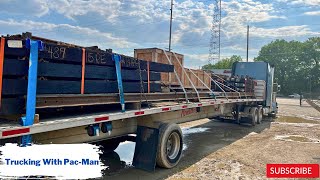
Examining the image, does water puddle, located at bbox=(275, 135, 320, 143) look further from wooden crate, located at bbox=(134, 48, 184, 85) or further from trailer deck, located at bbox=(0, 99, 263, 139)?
trailer deck, located at bbox=(0, 99, 263, 139)

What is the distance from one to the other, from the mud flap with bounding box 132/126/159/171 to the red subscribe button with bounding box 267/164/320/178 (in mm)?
2327

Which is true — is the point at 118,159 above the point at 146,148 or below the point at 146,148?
below

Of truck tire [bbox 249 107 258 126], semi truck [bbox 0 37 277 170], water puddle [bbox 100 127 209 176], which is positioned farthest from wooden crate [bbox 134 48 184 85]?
truck tire [bbox 249 107 258 126]

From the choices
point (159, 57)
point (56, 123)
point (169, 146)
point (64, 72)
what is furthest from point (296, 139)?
point (56, 123)

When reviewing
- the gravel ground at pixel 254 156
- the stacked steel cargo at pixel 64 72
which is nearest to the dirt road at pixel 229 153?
the gravel ground at pixel 254 156

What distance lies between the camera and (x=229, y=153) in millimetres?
7375

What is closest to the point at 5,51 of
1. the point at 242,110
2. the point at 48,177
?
the point at 48,177

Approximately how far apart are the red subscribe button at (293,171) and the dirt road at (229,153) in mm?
205

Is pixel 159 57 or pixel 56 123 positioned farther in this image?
pixel 159 57

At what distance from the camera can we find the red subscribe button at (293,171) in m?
5.82

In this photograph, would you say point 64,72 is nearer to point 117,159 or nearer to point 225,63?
point 117,159

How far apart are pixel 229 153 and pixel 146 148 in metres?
2.82

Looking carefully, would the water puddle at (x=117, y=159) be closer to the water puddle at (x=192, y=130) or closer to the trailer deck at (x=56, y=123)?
the trailer deck at (x=56, y=123)

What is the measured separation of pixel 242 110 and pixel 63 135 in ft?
32.1
